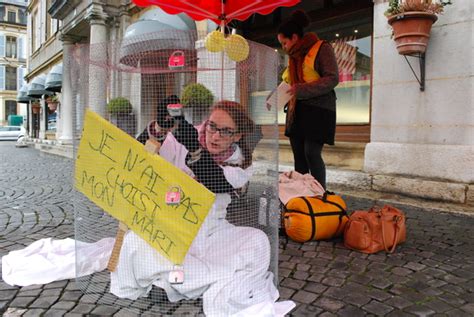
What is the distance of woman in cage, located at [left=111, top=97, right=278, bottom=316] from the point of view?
2.16 m

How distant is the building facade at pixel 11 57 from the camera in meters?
48.2

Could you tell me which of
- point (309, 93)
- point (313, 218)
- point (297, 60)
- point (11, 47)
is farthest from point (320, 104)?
point (11, 47)

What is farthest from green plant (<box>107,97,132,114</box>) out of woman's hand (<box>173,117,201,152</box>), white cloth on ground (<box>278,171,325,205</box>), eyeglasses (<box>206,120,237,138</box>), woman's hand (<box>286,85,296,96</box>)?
woman's hand (<box>286,85,296,96</box>)

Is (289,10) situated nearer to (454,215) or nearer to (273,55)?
(454,215)

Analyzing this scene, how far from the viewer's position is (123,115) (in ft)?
7.06

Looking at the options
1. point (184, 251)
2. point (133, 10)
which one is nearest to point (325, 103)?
point (184, 251)

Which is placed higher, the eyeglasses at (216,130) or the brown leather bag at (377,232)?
the eyeglasses at (216,130)

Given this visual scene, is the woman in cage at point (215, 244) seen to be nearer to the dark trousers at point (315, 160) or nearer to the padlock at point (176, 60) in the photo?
the padlock at point (176, 60)

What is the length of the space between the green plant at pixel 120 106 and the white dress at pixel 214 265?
26cm

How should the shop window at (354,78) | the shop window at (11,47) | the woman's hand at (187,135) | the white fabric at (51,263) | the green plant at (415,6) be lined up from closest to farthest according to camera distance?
the woman's hand at (187,135) → the white fabric at (51,263) → the green plant at (415,6) → the shop window at (354,78) → the shop window at (11,47)

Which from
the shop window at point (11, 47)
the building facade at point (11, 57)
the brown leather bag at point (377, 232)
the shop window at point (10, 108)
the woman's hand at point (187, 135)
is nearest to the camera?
the woman's hand at point (187, 135)

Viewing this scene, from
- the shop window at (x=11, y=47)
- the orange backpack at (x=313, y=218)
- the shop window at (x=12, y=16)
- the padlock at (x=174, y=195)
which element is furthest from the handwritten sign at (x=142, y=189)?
the shop window at (x=12, y=16)

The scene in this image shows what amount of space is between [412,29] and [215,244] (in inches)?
139

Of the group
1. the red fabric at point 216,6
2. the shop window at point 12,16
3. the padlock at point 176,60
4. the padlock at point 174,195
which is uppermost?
the shop window at point 12,16
